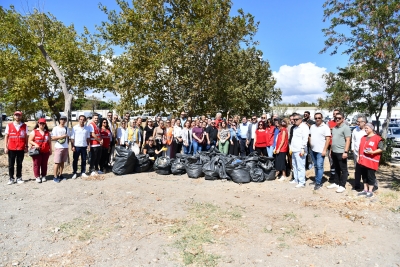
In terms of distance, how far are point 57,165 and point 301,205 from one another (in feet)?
19.2

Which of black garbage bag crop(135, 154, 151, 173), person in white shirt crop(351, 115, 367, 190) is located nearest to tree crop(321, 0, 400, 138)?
person in white shirt crop(351, 115, 367, 190)

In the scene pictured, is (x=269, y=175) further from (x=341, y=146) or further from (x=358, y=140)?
(x=358, y=140)

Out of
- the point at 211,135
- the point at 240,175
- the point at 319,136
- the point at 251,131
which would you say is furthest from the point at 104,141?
the point at 319,136

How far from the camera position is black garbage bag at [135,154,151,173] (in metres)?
8.84

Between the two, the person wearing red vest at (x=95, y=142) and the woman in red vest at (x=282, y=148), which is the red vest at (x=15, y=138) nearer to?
the person wearing red vest at (x=95, y=142)

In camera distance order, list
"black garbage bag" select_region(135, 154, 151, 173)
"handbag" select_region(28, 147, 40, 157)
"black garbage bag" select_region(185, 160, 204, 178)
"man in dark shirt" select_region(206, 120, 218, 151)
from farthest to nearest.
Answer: "man in dark shirt" select_region(206, 120, 218, 151), "black garbage bag" select_region(135, 154, 151, 173), "black garbage bag" select_region(185, 160, 204, 178), "handbag" select_region(28, 147, 40, 157)

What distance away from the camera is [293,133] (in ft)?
24.1

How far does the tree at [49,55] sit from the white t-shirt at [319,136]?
9746 millimetres

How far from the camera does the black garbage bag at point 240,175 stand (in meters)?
7.65

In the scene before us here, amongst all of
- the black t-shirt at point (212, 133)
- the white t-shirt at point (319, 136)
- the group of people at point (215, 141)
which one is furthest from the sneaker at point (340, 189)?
the black t-shirt at point (212, 133)

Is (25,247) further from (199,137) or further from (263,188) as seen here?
(199,137)

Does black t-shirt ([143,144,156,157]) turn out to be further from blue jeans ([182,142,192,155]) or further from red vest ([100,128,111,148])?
red vest ([100,128,111,148])

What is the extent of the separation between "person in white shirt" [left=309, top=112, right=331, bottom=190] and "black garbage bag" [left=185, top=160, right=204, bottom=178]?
2.89 metres

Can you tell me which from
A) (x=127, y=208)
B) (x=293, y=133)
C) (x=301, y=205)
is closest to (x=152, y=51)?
(x=293, y=133)
